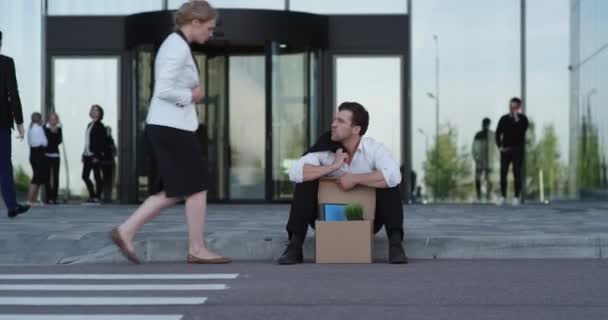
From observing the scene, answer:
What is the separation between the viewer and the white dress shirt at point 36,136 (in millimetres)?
17844

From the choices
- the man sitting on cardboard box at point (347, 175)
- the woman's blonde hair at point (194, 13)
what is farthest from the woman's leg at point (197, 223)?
the woman's blonde hair at point (194, 13)

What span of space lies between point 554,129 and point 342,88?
A: 357 cm

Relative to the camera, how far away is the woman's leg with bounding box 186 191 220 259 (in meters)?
8.22

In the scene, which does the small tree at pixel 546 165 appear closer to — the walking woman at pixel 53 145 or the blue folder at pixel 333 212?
the walking woman at pixel 53 145

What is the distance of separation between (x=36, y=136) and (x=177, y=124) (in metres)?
→ 10.4

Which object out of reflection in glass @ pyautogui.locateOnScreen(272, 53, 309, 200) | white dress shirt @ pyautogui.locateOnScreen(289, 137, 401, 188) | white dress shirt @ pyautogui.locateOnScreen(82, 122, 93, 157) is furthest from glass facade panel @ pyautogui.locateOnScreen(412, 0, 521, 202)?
white dress shirt @ pyautogui.locateOnScreen(289, 137, 401, 188)

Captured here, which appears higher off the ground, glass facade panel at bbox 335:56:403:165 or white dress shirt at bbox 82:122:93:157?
glass facade panel at bbox 335:56:403:165

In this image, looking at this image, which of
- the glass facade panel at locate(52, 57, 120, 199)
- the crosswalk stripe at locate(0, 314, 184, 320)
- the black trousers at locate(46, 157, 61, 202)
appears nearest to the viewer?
the crosswalk stripe at locate(0, 314, 184, 320)

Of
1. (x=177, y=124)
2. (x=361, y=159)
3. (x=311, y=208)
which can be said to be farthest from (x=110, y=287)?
(x=361, y=159)

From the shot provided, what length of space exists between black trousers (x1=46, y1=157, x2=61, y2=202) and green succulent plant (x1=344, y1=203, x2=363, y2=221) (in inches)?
419

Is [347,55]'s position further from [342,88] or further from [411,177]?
[411,177]

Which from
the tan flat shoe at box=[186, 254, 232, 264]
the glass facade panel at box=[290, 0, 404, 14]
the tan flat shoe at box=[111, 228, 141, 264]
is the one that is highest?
the glass facade panel at box=[290, 0, 404, 14]

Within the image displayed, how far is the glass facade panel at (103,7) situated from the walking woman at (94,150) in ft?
6.42

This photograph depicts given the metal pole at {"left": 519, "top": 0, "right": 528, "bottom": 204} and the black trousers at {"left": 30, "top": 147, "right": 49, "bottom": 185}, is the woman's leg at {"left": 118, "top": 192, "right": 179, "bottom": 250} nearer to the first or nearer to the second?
the black trousers at {"left": 30, "top": 147, "right": 49, "bottom": 185}
